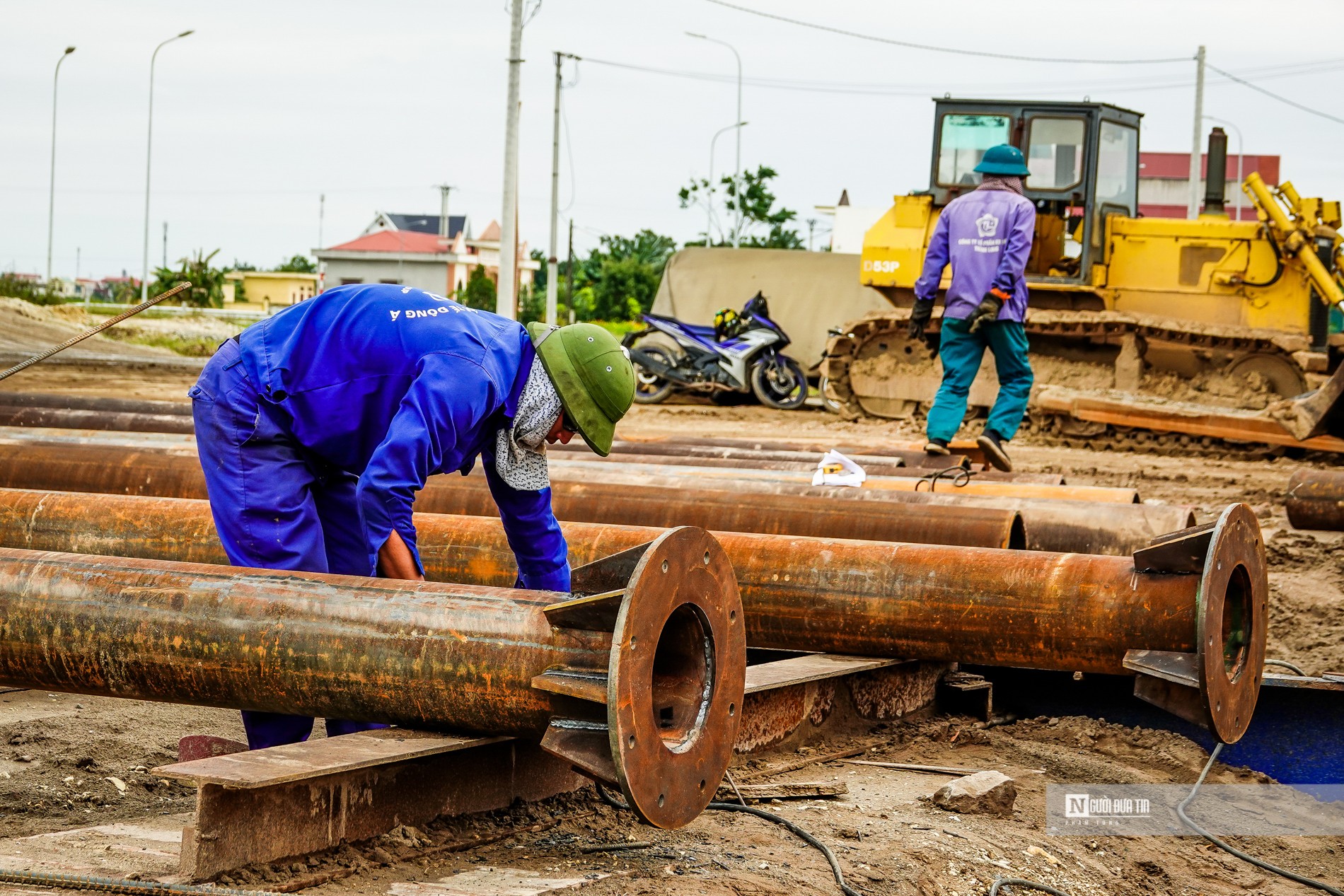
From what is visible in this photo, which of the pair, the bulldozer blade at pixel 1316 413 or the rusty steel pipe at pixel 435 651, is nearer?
the rusty steel pipe at pixel 435 651

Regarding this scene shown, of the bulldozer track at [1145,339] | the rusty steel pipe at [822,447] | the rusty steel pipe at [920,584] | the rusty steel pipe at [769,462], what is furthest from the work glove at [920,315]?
the bulldozer track at [1145,339]

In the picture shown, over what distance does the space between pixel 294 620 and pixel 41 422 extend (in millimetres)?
5862

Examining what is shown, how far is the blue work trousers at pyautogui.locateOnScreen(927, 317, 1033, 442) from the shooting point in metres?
8.20

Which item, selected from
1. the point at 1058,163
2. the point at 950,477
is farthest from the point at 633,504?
the point at 1058,163

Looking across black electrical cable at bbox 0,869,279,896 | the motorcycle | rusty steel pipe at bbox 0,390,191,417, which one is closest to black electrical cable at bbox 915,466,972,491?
black electrical cable at bbox 0,869,279,896

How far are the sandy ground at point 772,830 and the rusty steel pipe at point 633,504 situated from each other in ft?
2.27

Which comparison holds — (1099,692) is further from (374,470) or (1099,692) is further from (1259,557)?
(374,470)

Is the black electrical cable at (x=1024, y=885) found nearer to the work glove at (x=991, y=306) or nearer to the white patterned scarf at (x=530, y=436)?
the white patterned scarf at (x=530, y=436)

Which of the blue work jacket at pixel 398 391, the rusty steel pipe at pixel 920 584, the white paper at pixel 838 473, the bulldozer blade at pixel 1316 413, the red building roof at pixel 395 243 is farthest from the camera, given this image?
the red building roof at pixel 395 243

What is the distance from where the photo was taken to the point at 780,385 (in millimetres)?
17844

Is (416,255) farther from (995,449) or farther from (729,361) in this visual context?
(995,449)

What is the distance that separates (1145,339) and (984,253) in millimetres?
6596

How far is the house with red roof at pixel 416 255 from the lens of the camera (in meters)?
75.1

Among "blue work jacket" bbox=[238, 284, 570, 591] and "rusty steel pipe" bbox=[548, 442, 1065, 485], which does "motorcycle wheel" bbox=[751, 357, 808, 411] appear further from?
"blue work jacket" bbox=[238, 284, 570, 591]
